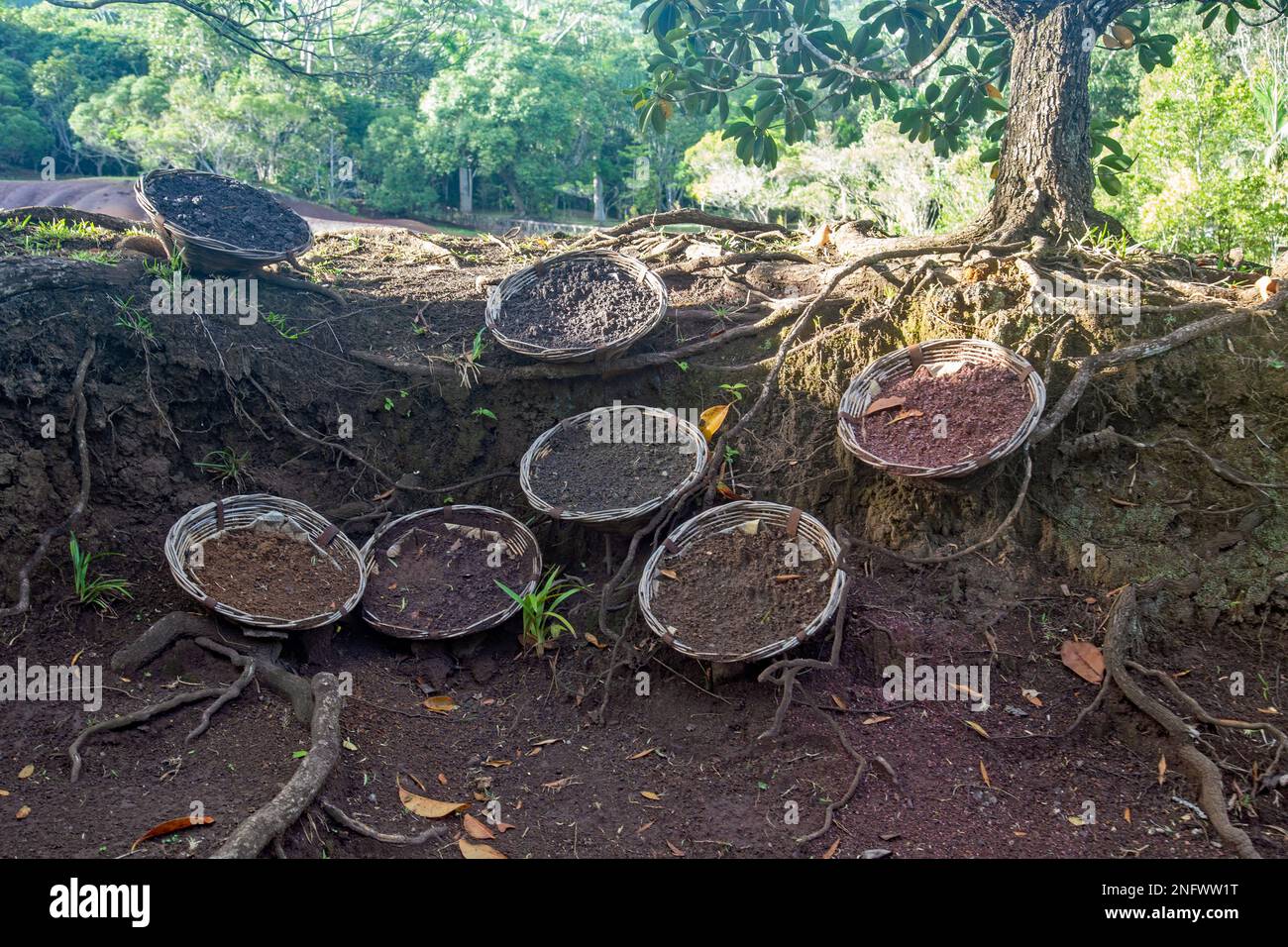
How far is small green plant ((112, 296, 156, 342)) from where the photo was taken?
3.98 metres

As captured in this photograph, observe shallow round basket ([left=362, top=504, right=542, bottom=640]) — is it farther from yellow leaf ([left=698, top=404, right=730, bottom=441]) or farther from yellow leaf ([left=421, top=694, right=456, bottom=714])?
yellow leaf ([left=698, top=404, right=730, bottom=441])

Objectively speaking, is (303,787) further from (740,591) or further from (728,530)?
(728,530)

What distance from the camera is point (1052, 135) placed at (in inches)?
182

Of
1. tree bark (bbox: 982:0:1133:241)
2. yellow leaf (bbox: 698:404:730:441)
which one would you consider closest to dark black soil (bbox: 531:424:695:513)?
yellow leaf (bbox: 698:404:730:441)

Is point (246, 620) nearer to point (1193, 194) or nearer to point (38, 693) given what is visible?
point (38, 693)

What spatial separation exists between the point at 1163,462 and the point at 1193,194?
22.4 ft

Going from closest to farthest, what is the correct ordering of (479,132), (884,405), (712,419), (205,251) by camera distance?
1. (884,405)
2. (712,419)
3. (205,251)
4. (479,132)

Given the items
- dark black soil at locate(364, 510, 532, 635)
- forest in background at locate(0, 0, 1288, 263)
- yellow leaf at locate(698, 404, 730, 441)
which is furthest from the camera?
forest in background at locate(0, 0, 1288, 263)

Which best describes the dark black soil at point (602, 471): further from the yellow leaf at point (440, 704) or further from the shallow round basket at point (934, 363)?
the yellow leaf at point (440, 704)

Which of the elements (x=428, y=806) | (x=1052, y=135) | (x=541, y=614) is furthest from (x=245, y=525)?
(x=1052, y=135)

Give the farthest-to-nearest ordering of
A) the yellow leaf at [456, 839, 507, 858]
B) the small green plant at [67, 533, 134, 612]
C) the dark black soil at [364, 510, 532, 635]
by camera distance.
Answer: the dark black soil at [364, 510, 532, 635] < the small green plant at [67, 533, 134, 612] < the yellow leaf at [456, 839, 507, 858]

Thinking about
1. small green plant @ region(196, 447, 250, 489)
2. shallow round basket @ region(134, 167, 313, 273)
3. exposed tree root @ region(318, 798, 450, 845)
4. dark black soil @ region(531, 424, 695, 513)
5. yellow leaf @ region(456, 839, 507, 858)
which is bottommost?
yellow leaf @ region(456, 839, 507, 858)

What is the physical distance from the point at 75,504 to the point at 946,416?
3.23 meters

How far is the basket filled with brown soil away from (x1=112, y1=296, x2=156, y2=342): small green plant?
163cm
